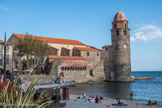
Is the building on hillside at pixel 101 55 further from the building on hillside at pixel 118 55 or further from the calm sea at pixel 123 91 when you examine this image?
the calm sea at pixel 123 91

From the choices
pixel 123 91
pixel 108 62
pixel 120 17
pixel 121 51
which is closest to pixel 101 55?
pixel 108 62

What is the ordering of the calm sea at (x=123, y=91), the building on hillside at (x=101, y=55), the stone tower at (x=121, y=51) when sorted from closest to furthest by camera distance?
1. the calm sea at (x=123, y=91)
2. the building on hillside at (x=101, y=55)
3. the stone tower at (x=121, y=51)

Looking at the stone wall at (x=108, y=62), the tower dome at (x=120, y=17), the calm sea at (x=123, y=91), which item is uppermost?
the tower dome at (x=120, y=17)

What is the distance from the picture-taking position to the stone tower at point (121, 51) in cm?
4977

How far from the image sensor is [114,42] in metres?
51.2

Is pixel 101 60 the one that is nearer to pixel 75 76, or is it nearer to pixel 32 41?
pixel 75 76

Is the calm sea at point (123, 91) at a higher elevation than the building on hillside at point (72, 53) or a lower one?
lower

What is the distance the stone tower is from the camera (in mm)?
49766

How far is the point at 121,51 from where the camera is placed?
5019 cm

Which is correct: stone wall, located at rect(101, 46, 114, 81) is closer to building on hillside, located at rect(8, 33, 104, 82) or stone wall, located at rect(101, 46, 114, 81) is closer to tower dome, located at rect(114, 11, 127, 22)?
building on hillside, located at rect(8, 33, 104, 82)

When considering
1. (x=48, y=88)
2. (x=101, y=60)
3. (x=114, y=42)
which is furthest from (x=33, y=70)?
(x=48, y=88)

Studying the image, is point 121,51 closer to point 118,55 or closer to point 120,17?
point 118,55

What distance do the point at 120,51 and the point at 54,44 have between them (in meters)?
16.0

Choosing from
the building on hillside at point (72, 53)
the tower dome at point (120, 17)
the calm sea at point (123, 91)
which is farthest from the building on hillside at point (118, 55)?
the calm sea at point (123, 91)
